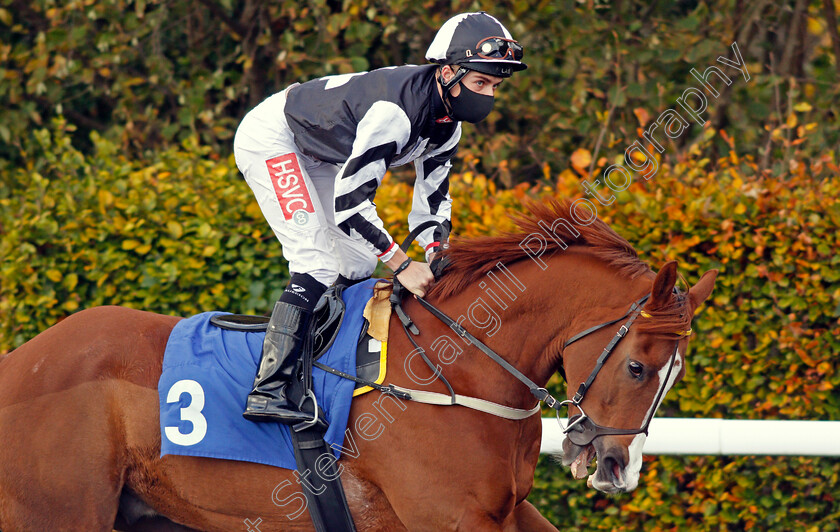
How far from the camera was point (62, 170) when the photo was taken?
546 centimetres

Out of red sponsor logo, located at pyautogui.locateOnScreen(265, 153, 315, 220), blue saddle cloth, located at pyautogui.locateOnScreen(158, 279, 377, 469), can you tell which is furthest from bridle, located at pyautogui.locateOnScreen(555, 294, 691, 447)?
red sponsor logo, located at pyautogui.locateOnScreen(265, 153, 315, 220)

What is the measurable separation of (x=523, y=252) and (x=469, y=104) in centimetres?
59

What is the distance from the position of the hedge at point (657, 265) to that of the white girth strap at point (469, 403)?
1.60 m

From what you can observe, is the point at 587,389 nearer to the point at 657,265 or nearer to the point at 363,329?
the point at 363,329

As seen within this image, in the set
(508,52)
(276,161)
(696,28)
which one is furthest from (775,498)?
(696,28)

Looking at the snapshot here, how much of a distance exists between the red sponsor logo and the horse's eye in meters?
1.32

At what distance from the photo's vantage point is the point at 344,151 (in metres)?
3.19

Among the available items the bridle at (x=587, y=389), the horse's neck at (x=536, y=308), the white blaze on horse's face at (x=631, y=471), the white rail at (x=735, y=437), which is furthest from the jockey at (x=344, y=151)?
the white rail at (x=735, y=437)

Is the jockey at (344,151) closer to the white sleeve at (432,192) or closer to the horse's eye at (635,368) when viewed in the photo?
the white sleeve at (432,192)

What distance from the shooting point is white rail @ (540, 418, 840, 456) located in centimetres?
400

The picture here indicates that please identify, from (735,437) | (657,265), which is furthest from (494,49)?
(735,437)

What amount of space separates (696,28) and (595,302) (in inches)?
199

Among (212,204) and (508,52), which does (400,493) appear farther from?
(212,204)

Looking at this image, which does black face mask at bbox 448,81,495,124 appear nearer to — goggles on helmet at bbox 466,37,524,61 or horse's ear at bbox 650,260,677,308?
goggles on helmet at bbox 466,37,524,61
